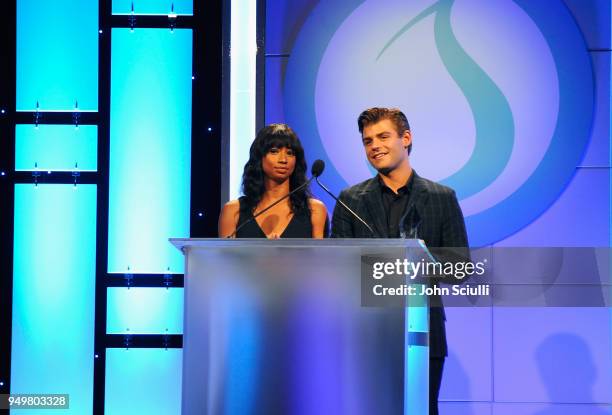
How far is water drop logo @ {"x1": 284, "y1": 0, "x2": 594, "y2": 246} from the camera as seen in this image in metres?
4.64

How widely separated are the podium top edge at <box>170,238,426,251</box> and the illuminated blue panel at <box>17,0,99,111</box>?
2.76 meters

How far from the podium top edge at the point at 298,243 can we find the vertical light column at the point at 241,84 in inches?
89.3

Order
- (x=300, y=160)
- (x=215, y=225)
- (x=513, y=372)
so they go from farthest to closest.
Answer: (x=215, y=225)
(x=513, y=372)
(x=300, y=160)

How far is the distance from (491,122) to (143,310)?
232 centimetres

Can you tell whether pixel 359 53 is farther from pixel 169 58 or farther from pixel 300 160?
pixel 300 160

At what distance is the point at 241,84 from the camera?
4852 mm

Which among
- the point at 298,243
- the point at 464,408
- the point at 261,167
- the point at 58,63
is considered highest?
the point at 58,63

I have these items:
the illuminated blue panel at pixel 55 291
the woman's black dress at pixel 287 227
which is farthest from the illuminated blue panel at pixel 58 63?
the woman's black dress at pixel 287 227

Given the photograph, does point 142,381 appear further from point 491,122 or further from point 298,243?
point 298,243

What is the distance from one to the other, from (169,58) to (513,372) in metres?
2.72

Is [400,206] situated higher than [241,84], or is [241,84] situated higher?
[241,84]

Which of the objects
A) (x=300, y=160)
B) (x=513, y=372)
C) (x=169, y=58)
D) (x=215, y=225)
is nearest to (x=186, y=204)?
(x=215, y=225)

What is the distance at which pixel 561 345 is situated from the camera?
15.1 feet

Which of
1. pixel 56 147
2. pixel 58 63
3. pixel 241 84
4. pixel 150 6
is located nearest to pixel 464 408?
pixel 241 84
